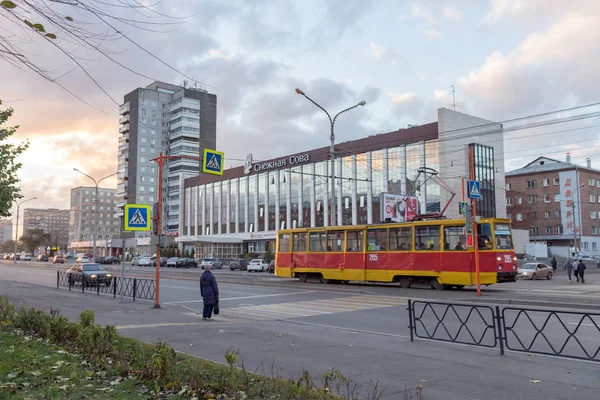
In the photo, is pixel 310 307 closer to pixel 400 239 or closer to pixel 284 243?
pixel 400 239

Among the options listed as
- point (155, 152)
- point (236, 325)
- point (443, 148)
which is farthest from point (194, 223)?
point (236, 325)

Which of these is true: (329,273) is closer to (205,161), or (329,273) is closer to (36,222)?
(205,161)

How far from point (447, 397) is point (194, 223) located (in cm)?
10166

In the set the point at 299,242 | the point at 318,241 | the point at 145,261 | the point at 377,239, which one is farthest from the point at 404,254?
the point at 145,261

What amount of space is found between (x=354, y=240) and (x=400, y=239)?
321 centimetres

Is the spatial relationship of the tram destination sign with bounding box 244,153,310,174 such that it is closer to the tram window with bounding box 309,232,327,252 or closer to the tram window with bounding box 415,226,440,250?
the tram window with bounding box 309,232,327,252

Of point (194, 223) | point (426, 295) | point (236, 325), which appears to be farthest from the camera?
point (194, 223)

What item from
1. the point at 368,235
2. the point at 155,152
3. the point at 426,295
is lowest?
the point at 426,295

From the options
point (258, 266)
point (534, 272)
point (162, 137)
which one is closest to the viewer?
point (534, 272)

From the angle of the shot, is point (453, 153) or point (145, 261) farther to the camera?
point (145, 261)

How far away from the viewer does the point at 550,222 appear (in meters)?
78.5

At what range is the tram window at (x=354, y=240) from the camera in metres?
29.5

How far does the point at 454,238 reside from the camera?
25250 mm

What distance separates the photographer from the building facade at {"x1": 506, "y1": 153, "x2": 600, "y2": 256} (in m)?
75.2
